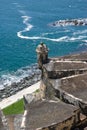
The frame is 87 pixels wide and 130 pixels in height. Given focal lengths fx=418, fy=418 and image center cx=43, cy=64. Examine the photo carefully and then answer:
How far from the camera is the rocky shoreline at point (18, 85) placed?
196ft

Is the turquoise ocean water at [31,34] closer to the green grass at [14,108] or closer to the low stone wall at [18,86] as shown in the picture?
the low stone wall at [18,86]

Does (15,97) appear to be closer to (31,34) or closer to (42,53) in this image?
(42,53)

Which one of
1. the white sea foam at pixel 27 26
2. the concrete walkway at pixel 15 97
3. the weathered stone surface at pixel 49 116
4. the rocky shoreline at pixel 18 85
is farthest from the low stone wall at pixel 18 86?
the weathered stone surface at pixel 49 116

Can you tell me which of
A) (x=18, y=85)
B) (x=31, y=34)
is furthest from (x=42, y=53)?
(x=31, y=34)

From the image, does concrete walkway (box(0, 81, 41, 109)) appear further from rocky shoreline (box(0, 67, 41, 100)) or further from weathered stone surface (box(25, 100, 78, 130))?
weathered stone surface (box(25, 100, 78, 130))

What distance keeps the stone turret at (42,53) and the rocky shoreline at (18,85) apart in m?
22.0

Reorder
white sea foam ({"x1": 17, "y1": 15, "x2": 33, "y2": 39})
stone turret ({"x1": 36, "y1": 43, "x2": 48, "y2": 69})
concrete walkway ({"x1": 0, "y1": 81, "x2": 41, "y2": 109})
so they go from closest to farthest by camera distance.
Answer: stone turret ({"x1": 36, "y1": 43, "x2": 48, "y2": 69}) < concrete walkway ({"x1": 0, "y1": 81, "x2": 41, "y2": 109}) < white sea foam ({"x1": 17, "y1": 15, "x2": 33, "y2": 39})

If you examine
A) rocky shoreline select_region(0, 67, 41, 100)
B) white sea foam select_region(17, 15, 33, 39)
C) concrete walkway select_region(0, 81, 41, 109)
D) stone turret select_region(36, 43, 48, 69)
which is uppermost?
stone turret select_region(36, 43, 48, 69)

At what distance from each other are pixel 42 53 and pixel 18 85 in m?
26.6

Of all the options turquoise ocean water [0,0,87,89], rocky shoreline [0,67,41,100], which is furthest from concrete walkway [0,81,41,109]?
turquoise ocean water [0,0,87,89]

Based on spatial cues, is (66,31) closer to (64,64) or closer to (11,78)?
(11,78)

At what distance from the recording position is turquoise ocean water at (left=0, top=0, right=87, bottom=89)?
239ft

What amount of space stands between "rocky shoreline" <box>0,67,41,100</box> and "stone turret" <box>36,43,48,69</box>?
2195cm

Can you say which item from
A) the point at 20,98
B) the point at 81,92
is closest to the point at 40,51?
the point at 81,92
